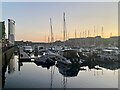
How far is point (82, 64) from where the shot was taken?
17.7 meters

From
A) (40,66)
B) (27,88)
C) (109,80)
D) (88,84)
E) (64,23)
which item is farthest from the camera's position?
(64,23)

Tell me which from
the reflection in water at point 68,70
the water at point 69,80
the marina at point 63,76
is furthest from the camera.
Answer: the reflection in water at point 68,70

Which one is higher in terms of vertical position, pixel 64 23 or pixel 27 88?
pixel 64 23

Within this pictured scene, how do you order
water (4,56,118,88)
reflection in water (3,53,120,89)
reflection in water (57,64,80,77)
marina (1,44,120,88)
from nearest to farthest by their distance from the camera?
water (4,56,118,88), marina (1,44,120,88), reflection in water (3,53,120,89), reflection in water (57,64,80,77)

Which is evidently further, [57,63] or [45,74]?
[57,63]

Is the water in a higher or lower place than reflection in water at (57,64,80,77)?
lower

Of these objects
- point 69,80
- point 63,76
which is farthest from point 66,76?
point 69,80

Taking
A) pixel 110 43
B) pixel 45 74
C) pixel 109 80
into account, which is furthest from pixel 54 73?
pixel 110 43

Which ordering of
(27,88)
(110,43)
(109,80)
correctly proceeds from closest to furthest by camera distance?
(27,88) → (109,80) → (110,43)

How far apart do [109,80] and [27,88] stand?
15.3 feet

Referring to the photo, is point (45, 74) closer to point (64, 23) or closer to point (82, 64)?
point (82, 64)

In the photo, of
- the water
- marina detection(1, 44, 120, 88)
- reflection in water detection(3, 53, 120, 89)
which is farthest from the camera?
reflection in water detection(3, 53, 120, 89)

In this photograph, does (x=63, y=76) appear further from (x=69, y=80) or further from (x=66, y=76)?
(x=69, y=80)

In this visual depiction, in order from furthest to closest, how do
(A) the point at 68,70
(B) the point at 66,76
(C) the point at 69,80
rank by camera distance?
(A) the point at 68,70
(B) the point at 66,76
(C) the point at 69,80
